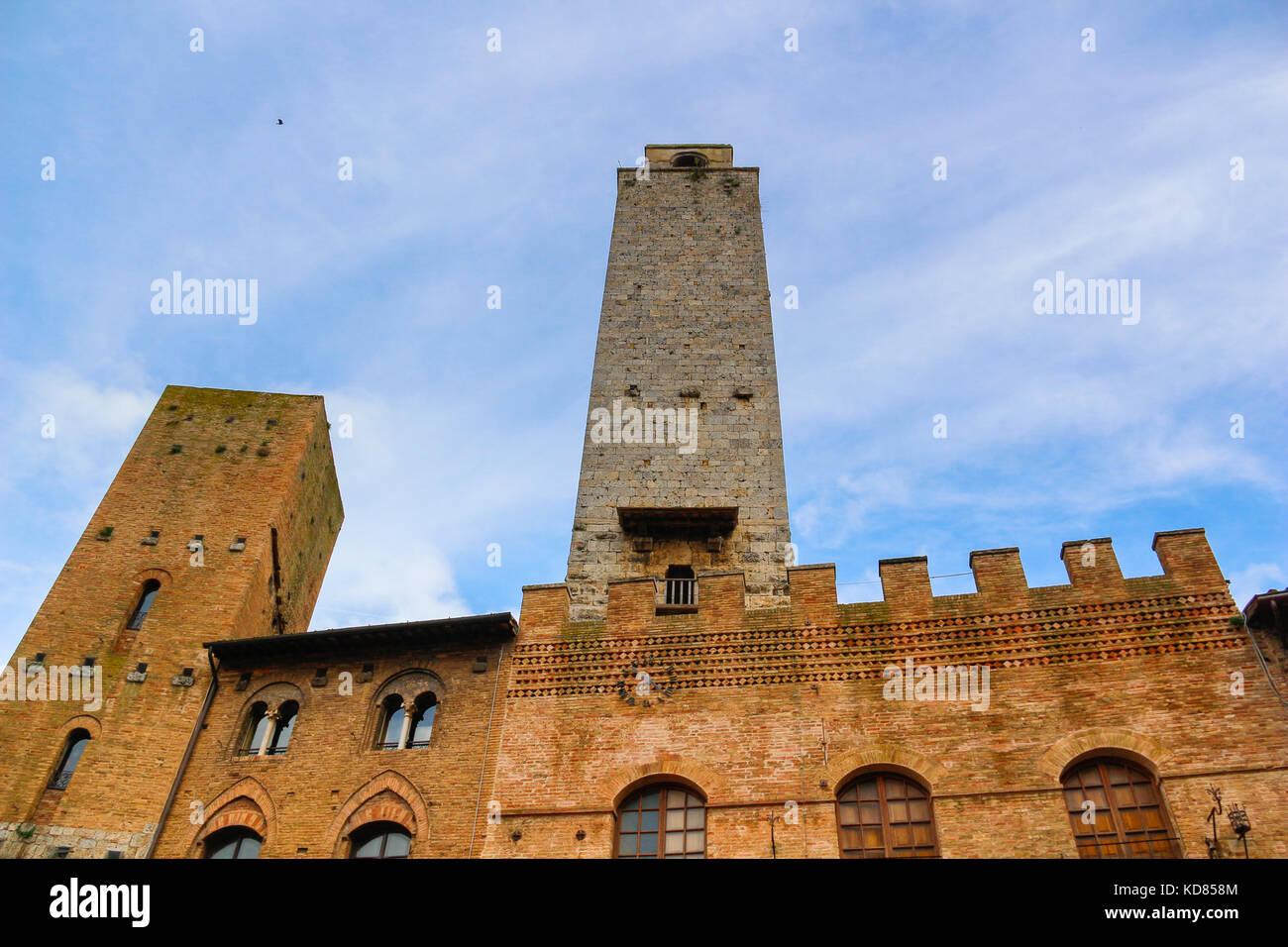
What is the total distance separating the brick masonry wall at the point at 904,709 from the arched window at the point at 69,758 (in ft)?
22.8

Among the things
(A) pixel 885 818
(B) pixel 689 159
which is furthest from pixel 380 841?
(B) pixel 689 159

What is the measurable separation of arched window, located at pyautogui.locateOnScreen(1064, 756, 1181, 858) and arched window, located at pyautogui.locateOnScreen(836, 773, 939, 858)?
1.60 m

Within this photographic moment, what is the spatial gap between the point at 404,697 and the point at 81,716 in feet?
17.5

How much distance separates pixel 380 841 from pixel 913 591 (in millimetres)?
7854

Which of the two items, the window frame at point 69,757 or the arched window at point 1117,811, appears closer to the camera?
the arched window at point 1117,811

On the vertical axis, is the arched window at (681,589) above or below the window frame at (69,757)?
above

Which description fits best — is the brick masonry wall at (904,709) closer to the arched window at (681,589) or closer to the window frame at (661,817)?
the window frame at (661,817)

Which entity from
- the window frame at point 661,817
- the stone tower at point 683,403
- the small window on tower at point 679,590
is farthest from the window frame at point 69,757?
the small window on tower at point 679,590

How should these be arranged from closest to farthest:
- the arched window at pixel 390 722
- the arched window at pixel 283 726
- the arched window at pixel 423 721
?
1. the arched window at pixel 423 721
2. the arched window at pixel 390 722
3. the arched window at pixel 283 726

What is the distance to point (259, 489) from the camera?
715 inches

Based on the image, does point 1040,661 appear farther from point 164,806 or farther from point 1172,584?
point 164,806

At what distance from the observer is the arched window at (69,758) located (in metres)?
14.2
